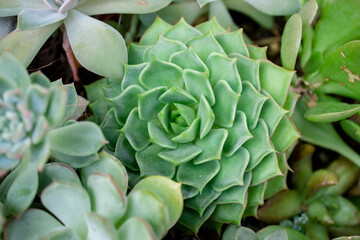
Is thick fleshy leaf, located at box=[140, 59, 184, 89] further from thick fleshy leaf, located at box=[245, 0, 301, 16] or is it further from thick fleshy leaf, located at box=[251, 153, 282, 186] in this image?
thick fleshy leaf, located at box=[245, 0, 301, 16]

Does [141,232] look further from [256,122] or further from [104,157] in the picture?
[256,122]

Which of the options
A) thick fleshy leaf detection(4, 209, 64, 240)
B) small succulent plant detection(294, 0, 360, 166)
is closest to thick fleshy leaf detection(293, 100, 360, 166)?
small succulent plant detection(294, 0, 360, 166)

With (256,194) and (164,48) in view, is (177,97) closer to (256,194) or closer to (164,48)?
(164,48)

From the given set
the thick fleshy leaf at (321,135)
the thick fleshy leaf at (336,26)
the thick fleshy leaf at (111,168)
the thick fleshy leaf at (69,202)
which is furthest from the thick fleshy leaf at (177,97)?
the thick fleshy leaf at (336,26)

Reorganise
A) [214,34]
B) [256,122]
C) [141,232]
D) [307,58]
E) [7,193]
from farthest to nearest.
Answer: [307,58] → [214,34] → [256,122] → [7,193] → [141,232]

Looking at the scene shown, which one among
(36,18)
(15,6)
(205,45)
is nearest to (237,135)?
(205,45)

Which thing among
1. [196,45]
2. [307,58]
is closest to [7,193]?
[196,45]
